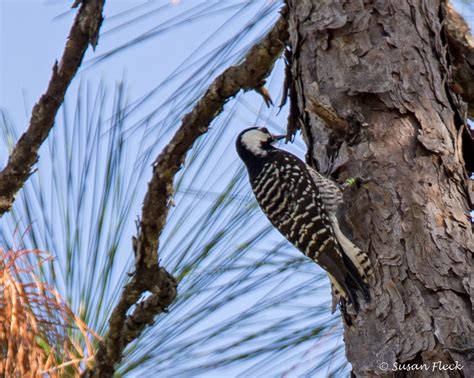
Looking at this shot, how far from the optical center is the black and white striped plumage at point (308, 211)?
8.75 ft

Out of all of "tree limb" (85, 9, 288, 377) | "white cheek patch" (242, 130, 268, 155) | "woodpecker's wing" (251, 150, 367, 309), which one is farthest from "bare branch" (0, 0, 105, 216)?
"white cheek patch" (242, 130, 268, 155)

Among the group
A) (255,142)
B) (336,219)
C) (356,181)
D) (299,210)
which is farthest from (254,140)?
(356,181)

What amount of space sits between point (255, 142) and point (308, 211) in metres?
0.71

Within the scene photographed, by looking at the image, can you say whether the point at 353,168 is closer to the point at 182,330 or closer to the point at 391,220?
the point at 391,220

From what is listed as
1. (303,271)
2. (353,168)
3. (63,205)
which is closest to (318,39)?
(353,168)

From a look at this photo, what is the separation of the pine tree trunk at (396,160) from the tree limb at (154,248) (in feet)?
1.03

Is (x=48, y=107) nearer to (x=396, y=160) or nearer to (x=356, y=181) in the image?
(x=356, y=181)

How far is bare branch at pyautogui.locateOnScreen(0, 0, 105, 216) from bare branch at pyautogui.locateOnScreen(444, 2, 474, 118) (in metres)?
1.25

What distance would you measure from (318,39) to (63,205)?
3.65 ft

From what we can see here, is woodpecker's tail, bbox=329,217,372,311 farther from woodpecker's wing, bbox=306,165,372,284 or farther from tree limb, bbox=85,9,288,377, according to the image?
tree limb, bbox=85,9,288,377

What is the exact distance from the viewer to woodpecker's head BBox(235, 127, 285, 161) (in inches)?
148

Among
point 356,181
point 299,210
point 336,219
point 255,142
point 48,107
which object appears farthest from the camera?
point 255,142

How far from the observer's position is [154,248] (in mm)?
2779

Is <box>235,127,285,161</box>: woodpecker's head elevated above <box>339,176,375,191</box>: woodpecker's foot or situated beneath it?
elevated above
